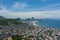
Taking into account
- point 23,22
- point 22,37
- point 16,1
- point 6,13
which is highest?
point 16,1

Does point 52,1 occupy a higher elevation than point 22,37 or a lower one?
higher

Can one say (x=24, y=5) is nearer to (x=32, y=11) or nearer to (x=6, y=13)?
(x=32, y=11)

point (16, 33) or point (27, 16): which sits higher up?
point (27, 16)

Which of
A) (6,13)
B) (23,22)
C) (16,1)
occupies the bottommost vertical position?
(23,22)

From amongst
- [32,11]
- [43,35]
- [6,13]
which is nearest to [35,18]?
[32,11]

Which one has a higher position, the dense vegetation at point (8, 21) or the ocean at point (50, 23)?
the dense vegetation at point (8, 21)

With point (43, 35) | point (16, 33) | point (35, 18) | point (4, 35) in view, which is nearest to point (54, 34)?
point (43, 35)

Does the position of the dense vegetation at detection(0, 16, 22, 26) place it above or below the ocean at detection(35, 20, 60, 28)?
above

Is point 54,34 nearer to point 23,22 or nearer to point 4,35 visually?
point 23,22
